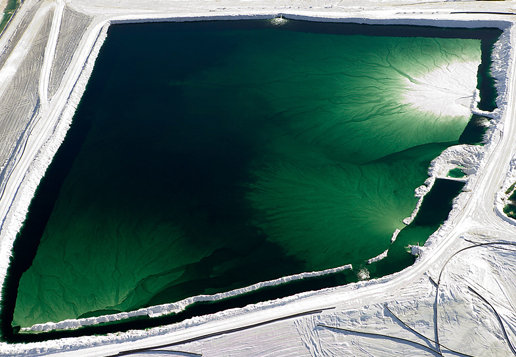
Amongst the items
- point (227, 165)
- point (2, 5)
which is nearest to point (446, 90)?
point (227, 165)

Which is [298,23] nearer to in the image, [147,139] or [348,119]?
[348,119]

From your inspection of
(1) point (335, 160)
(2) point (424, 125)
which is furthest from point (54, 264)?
(2) point (424, 125)

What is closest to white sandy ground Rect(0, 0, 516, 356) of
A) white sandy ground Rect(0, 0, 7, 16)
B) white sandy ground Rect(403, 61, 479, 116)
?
white sandy ground Rect(403, 61, 479, 116)

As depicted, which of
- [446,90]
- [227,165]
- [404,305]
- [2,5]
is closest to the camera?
[404,305]

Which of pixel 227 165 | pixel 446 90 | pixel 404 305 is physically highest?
pixel 446 90

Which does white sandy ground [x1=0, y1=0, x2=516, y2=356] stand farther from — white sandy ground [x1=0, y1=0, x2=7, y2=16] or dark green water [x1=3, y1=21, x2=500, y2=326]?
white sandy ground [x1=0, y1=0, x2=7, y2=16]

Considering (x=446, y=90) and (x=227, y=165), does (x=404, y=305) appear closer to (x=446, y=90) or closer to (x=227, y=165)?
(x=227, y=165)

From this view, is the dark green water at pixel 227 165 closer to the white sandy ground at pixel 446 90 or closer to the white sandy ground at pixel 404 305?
the white sandy ground at pixel 446 90

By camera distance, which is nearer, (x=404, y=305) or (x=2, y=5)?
(x=404, y=305)

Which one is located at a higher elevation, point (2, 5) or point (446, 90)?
point (2, 5)
